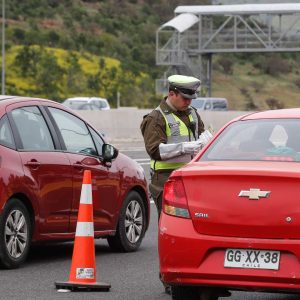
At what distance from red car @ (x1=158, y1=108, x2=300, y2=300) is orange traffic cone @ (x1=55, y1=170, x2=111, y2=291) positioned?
1.43m

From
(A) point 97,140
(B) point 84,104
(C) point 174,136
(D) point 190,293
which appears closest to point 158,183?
(C) point 174,136

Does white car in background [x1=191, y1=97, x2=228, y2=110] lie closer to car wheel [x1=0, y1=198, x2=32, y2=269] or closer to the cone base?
car wheel [x1=0, y1=198, x2=32, y2=269]

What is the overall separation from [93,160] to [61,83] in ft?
220

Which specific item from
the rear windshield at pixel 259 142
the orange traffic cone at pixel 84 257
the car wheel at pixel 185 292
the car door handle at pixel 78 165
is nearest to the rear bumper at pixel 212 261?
the car wheel at pixel 185 292

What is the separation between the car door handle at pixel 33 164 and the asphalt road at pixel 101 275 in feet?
3.09

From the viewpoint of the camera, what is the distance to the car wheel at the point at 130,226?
42.7 ft

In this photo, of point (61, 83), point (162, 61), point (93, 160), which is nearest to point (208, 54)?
point (162, 61)

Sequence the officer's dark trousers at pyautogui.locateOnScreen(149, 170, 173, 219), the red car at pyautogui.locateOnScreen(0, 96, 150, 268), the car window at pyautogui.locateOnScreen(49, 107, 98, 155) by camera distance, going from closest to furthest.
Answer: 1. the officer's dark trousers at pyautogui.locateOnScreen(149, 170, 173, 219)
2. the red car at pyautogui.locateOnScreen(0, 96, 150, 268)
3. the car window at pyautogui.locateOnScreen(49, 107, 98, 155)

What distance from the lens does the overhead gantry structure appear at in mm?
77500

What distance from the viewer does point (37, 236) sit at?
11703 millimetres

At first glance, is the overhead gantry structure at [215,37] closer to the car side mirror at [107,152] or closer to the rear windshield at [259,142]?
the car side mirror at [107,152]

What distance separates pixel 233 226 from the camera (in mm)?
8102

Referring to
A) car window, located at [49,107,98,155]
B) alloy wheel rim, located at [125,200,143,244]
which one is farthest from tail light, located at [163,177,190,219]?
alloy wheel rim, located at [125,200,143,244]

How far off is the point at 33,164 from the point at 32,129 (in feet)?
1.79
